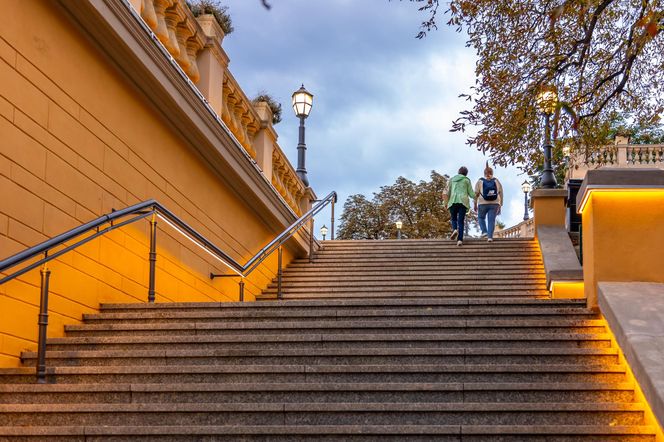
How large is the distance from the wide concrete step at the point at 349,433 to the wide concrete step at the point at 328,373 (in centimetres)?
87

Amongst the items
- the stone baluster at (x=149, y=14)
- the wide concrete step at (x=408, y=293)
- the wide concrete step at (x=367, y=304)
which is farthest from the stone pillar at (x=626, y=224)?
the stone baluster at (x=149, y=14)

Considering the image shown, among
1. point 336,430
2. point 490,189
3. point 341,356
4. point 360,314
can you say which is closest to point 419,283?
point 490,189

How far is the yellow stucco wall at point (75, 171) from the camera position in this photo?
6.82m

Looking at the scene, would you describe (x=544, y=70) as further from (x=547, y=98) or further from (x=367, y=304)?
(x=367, y=304)

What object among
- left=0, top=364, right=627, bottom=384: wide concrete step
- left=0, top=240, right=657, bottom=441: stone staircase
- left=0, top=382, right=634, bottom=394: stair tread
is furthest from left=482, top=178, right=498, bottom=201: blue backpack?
left=0, top=382, right=634, bottom=394: stair tread

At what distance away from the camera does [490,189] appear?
15.7 metres

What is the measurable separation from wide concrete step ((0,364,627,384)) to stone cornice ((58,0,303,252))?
3.20 meters

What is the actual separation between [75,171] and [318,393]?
3362mm

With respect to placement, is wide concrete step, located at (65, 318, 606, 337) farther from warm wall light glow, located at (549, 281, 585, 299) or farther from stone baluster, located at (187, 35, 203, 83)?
stone baluster, located at (187, 35, 203, 83)

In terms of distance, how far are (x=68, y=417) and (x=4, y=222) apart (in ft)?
5.87

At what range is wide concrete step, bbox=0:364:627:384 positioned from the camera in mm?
6031

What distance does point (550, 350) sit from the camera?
20.9 feet

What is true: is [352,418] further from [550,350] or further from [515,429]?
[550,350]

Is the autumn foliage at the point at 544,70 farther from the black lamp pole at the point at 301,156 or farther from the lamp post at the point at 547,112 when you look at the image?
the black lamp pole at the point at 301,156
